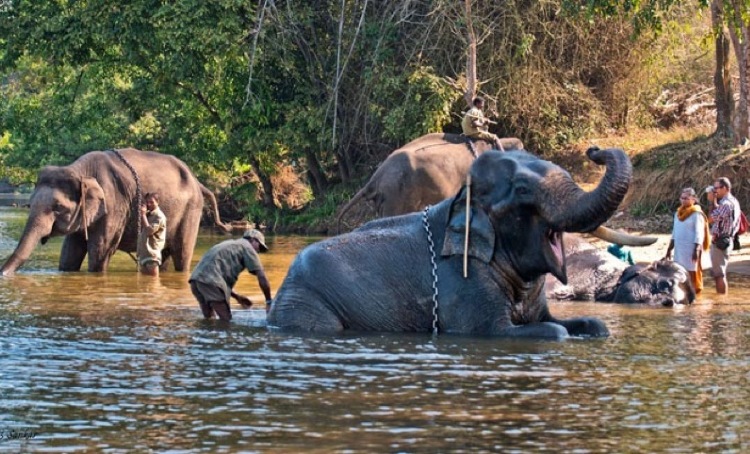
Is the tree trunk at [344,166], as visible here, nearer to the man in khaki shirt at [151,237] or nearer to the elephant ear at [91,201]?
the man in khaki shirt at [151,237]

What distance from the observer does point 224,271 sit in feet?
42.3

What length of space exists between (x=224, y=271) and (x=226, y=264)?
0.07 meters

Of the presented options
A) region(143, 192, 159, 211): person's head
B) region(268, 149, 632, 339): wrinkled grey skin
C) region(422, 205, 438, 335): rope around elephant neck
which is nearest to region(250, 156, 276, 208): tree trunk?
region(143, 192, 159, 211): person's head

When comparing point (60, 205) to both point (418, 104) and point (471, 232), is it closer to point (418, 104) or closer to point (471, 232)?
point (471, 232)

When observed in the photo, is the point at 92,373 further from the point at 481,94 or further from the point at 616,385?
the point at 481,94

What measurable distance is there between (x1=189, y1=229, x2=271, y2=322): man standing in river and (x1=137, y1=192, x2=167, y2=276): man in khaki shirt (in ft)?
21.0

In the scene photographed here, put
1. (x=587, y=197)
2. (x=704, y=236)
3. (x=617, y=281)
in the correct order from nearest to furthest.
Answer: (x=587, y=197) → (x=617, y=281) → (x=704, y=236)

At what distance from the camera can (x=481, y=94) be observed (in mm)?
29766

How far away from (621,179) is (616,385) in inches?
74.7

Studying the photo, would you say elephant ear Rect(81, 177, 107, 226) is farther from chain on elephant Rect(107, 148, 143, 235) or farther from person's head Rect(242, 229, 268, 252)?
person's head Rect(242, 229, 268, 252)

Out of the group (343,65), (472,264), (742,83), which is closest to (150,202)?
(472,264)

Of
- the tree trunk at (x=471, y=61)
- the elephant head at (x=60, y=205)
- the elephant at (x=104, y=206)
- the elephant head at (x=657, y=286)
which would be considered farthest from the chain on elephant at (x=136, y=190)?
the tree trunk at (x=471, y=61)

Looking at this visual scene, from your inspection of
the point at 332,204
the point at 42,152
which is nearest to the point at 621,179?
the point at 332,204

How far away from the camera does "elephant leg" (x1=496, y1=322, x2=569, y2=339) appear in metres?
11.3
